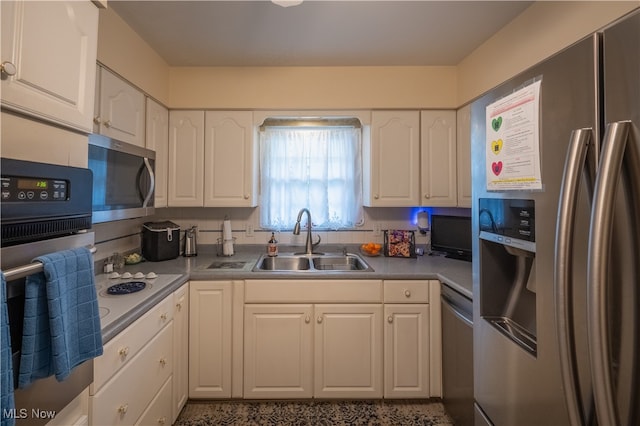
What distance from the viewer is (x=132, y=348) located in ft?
4.10

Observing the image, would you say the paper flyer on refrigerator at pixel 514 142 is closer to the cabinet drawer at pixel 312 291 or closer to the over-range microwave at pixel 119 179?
the cabinet drawer at pixel 312 291

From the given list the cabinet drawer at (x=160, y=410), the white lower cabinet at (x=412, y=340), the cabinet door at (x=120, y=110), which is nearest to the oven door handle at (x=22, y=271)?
the cabinet drawer at (x=160, y=410)

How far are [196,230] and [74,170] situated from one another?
179 centimetres

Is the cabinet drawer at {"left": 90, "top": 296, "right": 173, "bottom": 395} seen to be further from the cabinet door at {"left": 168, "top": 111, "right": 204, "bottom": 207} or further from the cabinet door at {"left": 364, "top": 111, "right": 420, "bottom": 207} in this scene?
the cabinet door at {"left": 364, "top": 111, "right": 420, "bottom": 207}

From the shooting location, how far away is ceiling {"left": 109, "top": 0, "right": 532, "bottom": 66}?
5.46ft

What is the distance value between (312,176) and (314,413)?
1.77 metres

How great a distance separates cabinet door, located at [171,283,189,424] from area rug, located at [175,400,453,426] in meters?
0.15

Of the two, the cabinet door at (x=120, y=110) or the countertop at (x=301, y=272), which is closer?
the cabinet door at (x=120, y=110)

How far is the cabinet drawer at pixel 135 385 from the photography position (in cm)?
106

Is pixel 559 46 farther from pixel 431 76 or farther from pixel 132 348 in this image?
pixel 132 348

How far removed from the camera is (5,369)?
0.56 meters

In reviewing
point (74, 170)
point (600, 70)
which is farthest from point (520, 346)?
point (74, 170)

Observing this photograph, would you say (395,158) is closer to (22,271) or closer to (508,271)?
(508,271)

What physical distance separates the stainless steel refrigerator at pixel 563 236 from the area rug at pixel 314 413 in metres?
1.01
